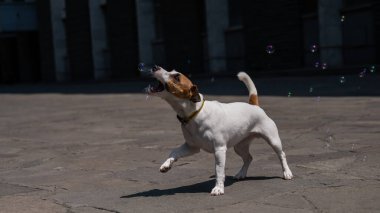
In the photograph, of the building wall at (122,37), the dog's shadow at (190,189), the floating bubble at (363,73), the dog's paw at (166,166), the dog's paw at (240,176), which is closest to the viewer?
the dog's paw at (166,166)

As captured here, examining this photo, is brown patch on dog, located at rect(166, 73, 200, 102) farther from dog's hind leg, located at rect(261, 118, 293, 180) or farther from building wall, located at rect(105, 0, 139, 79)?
building wall, located at rect(105, 0, 139, 79)

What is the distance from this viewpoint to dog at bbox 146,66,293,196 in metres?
4.92

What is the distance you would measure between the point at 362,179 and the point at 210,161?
188 cm

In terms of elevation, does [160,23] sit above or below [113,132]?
above

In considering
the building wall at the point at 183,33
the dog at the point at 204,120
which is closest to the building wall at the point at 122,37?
the building wall at the point at 183,33

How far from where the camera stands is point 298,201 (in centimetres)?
465

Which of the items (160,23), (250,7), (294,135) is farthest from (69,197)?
(160,23)

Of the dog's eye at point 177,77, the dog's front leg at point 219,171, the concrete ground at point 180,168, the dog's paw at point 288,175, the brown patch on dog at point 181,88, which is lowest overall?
the concrete ground at point 180,168

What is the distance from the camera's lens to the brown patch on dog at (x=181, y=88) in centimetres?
490

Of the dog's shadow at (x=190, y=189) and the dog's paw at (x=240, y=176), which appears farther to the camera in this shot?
the dog's paw at (x=240, y=176)

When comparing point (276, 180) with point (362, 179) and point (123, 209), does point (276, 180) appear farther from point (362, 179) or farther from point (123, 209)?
point (123, 209)

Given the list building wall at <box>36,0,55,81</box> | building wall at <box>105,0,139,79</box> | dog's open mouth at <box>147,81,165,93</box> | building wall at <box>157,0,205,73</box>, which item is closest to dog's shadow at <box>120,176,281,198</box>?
dog's open mouth at <box>147,81,165,93</box>

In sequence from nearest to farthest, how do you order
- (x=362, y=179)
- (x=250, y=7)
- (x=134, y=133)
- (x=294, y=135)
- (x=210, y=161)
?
1. (x=362, y=179)
2. (x=210, y=161)
3. (x=294, y=135)
4. (x=134, y=133)
5. (x=250, y=7)

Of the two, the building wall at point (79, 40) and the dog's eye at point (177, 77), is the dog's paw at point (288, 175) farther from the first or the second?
the building wall at point (79, 40)
